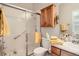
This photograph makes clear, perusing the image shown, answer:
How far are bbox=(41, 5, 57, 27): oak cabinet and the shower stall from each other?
59mm

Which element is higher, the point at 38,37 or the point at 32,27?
the point at 32,27

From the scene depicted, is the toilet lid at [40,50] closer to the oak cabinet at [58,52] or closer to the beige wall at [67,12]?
the oak cabinet at [58,52]

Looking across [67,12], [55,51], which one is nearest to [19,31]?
[55,51]

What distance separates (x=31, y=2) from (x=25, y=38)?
40cm

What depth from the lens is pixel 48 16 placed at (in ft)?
5.77

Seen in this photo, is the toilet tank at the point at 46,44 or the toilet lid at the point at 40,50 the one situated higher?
the toilet tank at the point at 46,44

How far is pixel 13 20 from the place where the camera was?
1.73 metres

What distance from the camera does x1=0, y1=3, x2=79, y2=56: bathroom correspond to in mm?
1720

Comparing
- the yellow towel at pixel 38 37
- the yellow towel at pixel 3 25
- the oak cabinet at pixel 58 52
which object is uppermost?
the yellow towel at pixel 3 25

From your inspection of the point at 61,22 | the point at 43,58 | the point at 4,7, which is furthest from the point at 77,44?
the point at 4,7

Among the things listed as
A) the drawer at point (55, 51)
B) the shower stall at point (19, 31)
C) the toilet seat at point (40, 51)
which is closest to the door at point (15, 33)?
the shower stall at point (19, 31)

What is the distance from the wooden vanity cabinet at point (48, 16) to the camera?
1747 mm

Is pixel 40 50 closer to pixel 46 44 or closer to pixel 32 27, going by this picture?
pixel 46 44

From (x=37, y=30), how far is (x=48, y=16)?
193 mm
